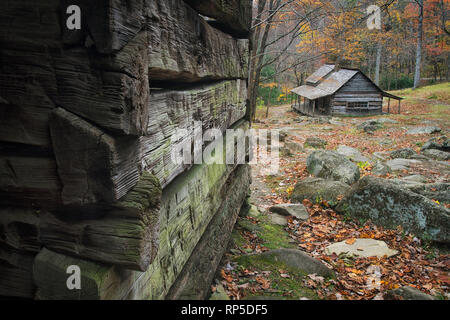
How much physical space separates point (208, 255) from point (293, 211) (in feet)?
11.6

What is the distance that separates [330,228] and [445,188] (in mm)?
3267

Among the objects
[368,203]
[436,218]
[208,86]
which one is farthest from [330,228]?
[208,86]

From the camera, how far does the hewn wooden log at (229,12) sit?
2361 millimetres

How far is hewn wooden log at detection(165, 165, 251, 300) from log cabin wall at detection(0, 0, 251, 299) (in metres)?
0.37

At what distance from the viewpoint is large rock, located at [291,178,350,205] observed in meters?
6.44

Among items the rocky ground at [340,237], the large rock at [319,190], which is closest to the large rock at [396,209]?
the rocky ground at [340,237]

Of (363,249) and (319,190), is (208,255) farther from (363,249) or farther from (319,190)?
(319,190)

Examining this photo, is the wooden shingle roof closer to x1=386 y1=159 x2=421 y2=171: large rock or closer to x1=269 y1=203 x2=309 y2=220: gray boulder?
x1=386 y1=159 x2=421 y2=171: large rock

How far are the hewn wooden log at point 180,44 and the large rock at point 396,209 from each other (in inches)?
159

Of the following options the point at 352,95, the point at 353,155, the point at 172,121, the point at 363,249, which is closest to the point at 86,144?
the point at 172,121

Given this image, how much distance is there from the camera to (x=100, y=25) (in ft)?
3.68

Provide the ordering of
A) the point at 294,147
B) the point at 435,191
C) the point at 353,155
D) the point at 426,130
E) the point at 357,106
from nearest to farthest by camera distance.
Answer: the point at 435,191 < the point at 353,155 < the point at 294,147 < the point at 426,130 < the point at 357,106

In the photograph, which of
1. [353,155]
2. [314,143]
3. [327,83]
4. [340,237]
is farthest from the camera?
[327,83]
